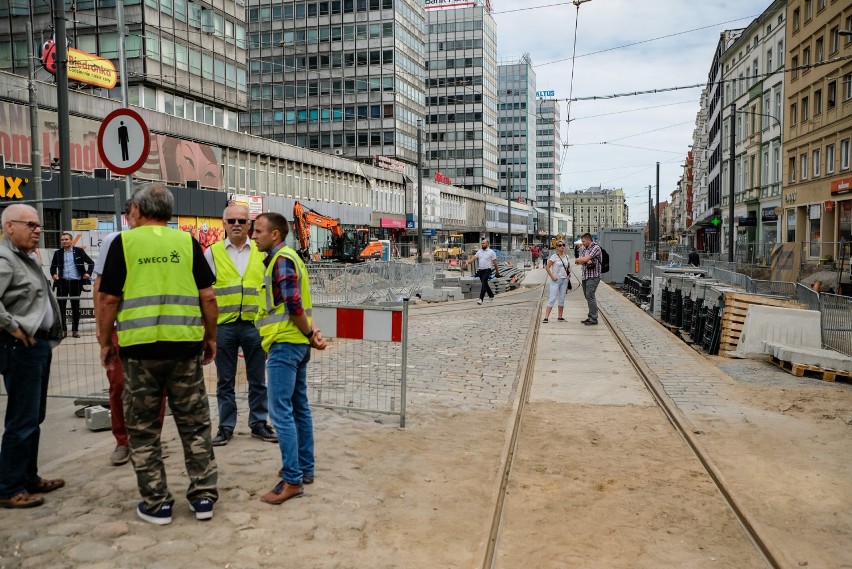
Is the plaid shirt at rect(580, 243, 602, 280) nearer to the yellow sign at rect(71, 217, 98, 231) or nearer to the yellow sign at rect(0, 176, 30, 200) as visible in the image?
the yellow sign at rect(71, 217, 98, 231)

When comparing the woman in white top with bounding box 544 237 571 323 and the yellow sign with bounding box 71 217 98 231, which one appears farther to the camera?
the yellow sign with bounding box 71 217 98 231

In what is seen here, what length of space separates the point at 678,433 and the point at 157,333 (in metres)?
4.78

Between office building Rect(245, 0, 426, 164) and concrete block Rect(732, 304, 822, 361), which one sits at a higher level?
office building Rect(245, 0, 426, 164)

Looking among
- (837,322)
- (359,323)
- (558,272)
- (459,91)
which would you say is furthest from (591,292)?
(459,91)

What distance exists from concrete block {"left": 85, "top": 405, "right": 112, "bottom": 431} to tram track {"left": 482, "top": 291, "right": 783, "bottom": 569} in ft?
11.4

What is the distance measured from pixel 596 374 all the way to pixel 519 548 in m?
5.90

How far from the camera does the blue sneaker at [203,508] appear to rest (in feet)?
14.5

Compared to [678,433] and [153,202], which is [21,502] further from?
[678,433]

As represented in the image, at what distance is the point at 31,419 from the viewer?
4684 millimetres

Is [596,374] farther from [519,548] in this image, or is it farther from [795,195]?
[795,195]

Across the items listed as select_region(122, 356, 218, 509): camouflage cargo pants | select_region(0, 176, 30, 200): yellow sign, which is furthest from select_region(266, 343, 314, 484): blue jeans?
select_region(0, 176, 30, 200): yellow sign

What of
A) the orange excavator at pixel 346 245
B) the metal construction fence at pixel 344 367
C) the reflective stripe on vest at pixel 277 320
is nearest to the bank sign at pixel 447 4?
the orange excavator at pixel 346 245

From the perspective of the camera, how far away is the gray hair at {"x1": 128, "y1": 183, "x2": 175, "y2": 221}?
173 inches

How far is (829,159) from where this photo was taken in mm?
35750
